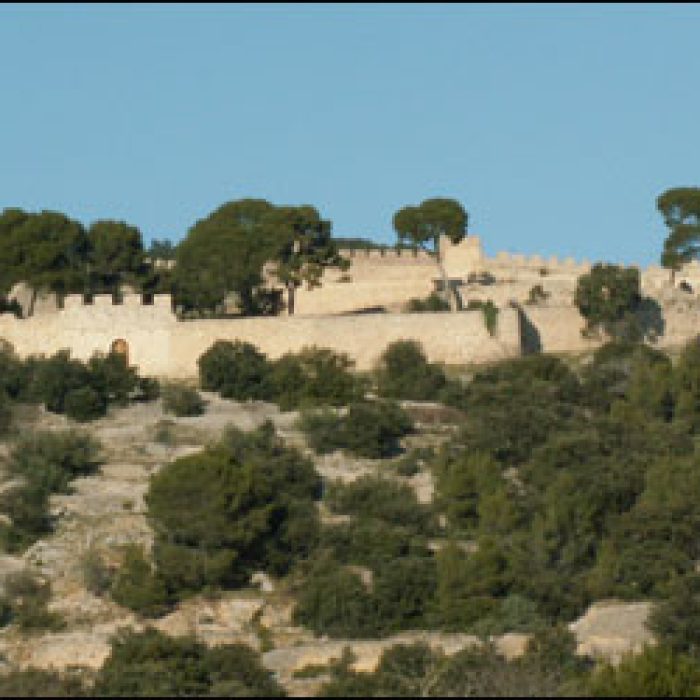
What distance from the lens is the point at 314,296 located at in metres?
83.6

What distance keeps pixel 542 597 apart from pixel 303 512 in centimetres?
609

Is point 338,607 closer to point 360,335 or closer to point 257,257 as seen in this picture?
point 360,335

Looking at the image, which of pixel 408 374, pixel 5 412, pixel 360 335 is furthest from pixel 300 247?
pixel 5 412

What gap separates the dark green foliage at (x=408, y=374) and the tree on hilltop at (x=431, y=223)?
6.76 metres

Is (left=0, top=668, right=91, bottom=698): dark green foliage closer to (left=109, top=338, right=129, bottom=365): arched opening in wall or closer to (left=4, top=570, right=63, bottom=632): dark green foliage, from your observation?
(left=4, top=570, right=63, bottom=632): dark green foliage

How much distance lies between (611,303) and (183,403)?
12.4 meters

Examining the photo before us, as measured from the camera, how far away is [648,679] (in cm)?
4712

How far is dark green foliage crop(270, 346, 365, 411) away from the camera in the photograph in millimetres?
68625

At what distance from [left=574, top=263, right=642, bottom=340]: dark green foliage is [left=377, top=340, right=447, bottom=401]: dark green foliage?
4721 mm

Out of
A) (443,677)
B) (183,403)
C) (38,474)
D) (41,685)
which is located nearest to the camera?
(41,685)

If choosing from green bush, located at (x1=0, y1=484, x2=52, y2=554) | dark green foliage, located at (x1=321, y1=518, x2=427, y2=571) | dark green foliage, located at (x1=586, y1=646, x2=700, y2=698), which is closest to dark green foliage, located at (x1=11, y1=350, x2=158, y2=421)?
green bush, located at (x1=0, y1=484, x2=52, y2=554)

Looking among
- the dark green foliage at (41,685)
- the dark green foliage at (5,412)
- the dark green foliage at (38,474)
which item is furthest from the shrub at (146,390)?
the dark green foliage at (41,685)

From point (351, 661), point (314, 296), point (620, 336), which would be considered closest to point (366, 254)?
point (314, 296)

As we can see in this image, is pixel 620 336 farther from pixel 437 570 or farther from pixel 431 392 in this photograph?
pixel 437 570
